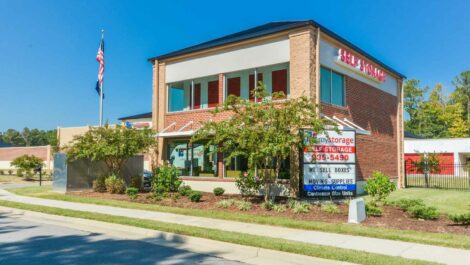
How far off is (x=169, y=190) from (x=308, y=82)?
25.5 feet

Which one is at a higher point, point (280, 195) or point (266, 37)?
point (266, 37)

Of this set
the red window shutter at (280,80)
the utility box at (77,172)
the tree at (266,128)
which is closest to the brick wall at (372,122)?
the red window shutter at (280,80)

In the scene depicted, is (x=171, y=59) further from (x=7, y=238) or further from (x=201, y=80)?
(x=7, y=238)

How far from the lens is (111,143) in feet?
63.4

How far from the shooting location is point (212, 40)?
22062 millimetres

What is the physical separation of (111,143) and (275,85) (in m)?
8.28

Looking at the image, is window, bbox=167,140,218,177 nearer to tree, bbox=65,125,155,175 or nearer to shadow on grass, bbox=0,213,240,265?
tree, bbox=65,125,155,175

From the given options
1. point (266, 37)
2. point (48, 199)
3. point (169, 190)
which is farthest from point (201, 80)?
point (48, 199)

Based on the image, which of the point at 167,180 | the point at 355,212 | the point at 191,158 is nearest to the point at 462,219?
the point at 355,212

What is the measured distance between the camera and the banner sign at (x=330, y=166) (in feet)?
50.2

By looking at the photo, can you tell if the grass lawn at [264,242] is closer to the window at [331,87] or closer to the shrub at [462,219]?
the shrub at [462,219]

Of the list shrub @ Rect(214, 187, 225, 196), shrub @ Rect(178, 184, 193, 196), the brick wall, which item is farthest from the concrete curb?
the brick wall

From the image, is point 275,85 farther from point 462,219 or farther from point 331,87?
point 462,219

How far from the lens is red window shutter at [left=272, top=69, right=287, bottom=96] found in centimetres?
1778
